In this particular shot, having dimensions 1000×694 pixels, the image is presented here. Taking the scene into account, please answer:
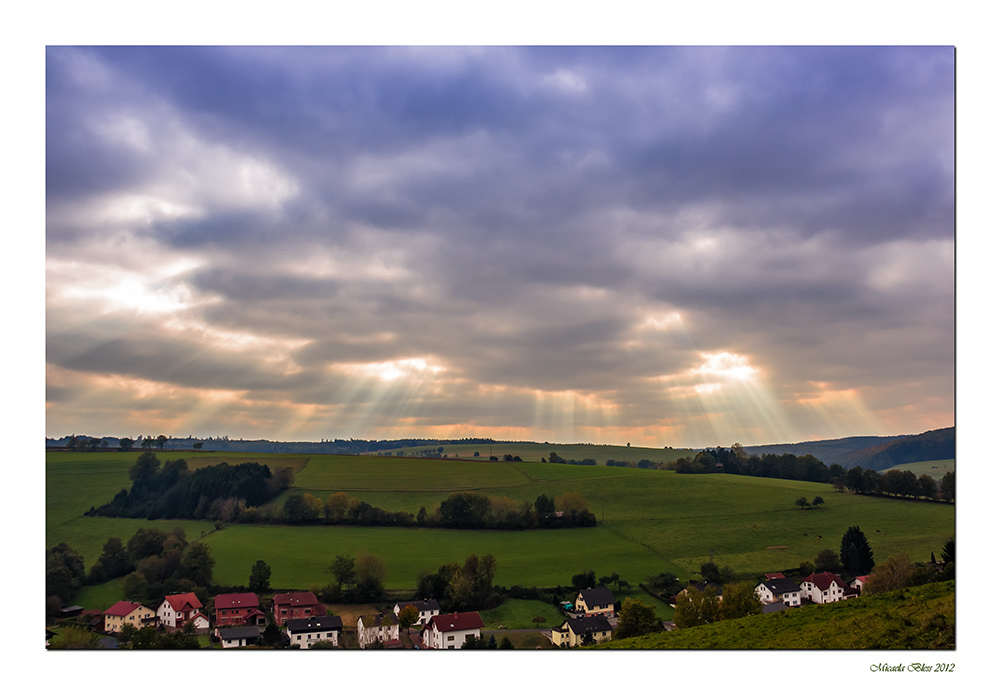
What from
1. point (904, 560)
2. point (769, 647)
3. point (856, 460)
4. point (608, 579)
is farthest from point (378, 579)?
point (856, 460)

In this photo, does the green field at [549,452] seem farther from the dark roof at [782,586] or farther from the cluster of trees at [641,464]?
the dark roof at [782,586]

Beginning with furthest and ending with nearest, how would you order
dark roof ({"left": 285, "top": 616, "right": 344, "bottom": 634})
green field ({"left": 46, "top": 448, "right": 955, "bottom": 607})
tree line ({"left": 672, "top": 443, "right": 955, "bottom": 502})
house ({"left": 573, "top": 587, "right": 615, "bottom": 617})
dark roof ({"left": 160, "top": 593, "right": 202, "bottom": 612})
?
1. tree line ({"left": 672, "top": 443, "right": 955, "bottom": 502})
2. green field ({"left": 46, "top": 448, "right": 955, "bottom": 607})
3. house ({"left": 573, "top": 587, "right": 615, "bottom": 617})
4. dark roof ({"left": 160, "top": 593, "right": 202, "bottom": 612})
5. dark roof ({"left": 285, "top": 616, "right": 344, "bottom": 634})

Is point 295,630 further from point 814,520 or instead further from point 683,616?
point 814,520

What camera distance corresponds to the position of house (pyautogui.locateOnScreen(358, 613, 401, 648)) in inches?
861

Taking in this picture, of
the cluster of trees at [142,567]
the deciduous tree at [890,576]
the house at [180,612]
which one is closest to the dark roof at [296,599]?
the house at [180,612]

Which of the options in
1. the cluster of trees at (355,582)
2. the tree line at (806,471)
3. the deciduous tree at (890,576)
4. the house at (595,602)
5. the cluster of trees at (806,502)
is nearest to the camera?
the deciduous tree at (890,576)

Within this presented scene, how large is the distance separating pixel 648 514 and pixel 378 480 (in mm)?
19762

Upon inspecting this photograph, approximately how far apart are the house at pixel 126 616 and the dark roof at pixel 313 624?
20.8 feet

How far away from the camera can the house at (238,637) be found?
2133 cm

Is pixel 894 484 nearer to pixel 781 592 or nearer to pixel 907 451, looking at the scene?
pixel 907 451

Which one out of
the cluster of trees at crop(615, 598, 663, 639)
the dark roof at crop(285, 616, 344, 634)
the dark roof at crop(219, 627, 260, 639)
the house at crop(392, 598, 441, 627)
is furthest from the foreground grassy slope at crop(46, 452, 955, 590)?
the cluster of trees at crop(615, 598, 663, 639)

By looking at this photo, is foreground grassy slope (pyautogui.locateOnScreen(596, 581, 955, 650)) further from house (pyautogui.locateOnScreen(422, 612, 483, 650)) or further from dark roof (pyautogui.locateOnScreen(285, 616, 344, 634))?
dark roof (pyautogui.locateOnScreen(285, 616, 344, 634))

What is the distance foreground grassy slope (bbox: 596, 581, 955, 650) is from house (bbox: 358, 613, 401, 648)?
29.5 feet

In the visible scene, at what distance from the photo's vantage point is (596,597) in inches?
1011
